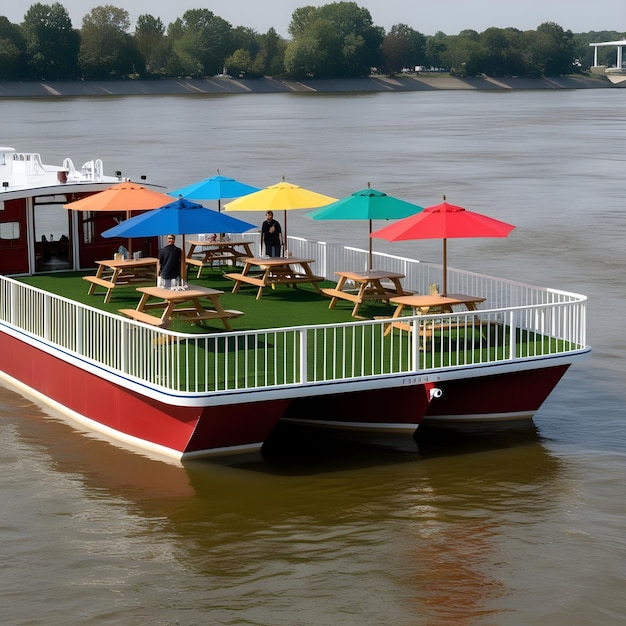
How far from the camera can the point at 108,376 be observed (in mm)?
15117

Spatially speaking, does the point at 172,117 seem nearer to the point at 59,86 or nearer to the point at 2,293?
the point at 59,86

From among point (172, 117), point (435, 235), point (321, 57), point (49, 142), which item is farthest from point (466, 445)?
point (321, 57)

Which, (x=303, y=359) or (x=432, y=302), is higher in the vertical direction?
(x=432, y=302)

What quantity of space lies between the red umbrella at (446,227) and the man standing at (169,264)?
271 cm

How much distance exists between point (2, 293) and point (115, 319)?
12.0 ft

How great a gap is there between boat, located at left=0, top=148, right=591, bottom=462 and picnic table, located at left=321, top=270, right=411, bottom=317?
40 cm

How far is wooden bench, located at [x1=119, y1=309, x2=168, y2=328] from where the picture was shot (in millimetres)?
16047

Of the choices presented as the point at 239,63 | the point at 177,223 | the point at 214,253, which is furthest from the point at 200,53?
the point at 177,223

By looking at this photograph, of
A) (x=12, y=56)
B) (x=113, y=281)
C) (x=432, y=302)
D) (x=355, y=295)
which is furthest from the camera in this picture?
(x=12, y=56)

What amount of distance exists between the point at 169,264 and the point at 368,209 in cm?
285

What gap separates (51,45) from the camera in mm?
172000

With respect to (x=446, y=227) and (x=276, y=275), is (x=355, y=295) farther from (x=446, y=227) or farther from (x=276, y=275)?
(x=446, y=227)

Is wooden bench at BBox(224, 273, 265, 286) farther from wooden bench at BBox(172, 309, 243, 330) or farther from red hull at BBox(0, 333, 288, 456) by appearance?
red hull at BBox(0, 333, 288, 456)

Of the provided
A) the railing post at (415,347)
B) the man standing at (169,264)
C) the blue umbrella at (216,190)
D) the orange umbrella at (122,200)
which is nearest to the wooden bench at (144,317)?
the man standing at (169,264)
